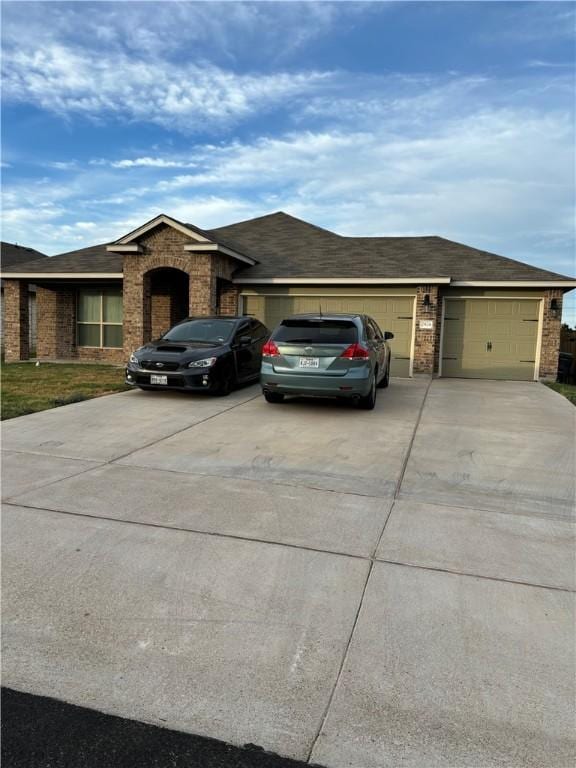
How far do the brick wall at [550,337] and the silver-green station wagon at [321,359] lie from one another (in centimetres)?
741

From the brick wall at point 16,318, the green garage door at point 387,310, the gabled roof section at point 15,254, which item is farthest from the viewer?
the gabled roof section at point 15,254

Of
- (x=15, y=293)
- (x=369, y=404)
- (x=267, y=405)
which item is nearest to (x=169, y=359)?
(x=267, y=405)

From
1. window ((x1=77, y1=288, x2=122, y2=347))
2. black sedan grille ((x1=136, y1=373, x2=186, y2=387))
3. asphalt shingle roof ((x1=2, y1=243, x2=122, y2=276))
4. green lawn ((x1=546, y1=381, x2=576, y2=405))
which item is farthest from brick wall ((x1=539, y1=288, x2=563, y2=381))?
window ((x1=77, y1=288, x2=122, y2=347))

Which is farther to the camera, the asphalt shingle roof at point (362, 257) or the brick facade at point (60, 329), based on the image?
the brick facade at point (60, 329)

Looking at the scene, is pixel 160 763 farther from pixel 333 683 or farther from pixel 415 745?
pixel 415 745

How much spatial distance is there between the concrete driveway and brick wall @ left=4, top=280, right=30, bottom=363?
38.8ft

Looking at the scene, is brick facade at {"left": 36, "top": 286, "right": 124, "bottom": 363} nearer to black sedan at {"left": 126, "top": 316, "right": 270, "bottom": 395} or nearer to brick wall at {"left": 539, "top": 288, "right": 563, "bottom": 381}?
black sedan at {"left": 126, "top": 316, "right": 270, "bottom": 395}

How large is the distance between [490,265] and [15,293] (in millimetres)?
14339

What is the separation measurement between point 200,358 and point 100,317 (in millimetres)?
9125

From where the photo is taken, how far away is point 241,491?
495cm

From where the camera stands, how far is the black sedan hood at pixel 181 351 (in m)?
9.73

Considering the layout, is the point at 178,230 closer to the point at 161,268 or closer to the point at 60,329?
the point at 161,268

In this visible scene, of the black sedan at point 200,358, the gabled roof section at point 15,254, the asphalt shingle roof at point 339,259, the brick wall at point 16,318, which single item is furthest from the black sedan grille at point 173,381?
the gabled roof section at point 15,254

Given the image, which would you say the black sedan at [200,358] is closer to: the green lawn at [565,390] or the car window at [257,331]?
the car window at [257,331]
